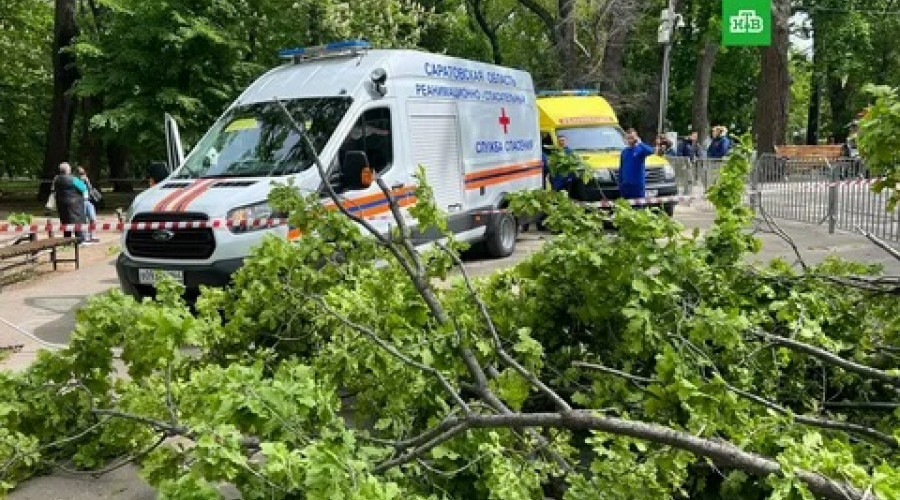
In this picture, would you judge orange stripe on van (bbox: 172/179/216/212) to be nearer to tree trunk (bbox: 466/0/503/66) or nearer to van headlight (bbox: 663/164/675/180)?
van headlight (bbox: 663/164/675/180)

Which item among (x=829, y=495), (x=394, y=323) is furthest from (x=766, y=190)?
(x=829, y=495)

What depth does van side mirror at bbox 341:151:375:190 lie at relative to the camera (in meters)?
7.91

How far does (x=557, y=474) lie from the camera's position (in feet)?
11.0

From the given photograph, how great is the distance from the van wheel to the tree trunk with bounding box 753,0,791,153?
1304 centimetres

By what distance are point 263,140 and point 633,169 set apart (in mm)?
5871

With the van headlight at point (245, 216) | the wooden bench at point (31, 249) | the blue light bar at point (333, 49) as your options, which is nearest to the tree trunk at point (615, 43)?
the blue light bar at point (333, 49)

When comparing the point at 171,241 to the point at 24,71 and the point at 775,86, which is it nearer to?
the point at 775,86

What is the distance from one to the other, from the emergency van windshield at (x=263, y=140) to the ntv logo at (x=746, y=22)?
12.7m

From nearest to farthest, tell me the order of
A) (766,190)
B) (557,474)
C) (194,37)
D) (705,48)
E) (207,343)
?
(557,474)
(207,343)
(766,190)
(194,37)
(705,48)

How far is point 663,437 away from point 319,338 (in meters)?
2.91

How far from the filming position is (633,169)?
41.1ft

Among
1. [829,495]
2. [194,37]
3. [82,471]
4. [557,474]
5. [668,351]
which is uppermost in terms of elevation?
[194,37]

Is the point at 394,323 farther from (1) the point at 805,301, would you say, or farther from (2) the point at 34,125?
(2) the point at 34,125

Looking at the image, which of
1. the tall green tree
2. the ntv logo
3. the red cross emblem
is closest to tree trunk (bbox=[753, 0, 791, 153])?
the ntv logo
